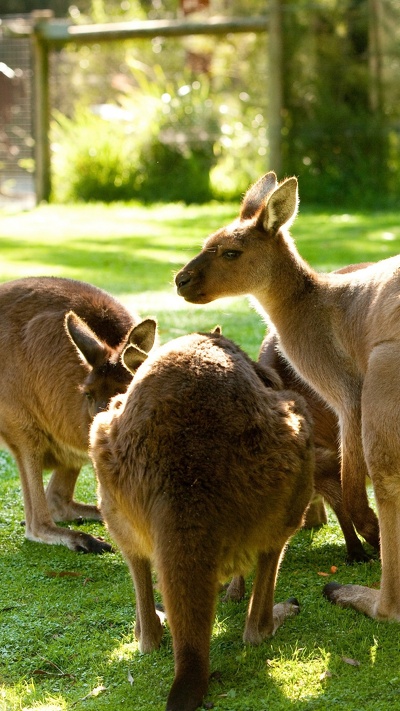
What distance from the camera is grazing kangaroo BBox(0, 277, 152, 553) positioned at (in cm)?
430

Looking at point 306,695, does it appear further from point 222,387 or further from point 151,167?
point 151,167

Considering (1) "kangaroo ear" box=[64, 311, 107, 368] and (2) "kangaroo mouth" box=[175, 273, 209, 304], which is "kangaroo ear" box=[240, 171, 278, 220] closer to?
(2) "kangaroo mouth" box=[175, 273, 209, 304]

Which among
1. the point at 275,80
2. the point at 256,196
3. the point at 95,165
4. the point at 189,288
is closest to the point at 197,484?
the point at 189,288

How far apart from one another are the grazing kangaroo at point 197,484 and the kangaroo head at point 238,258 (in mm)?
1046

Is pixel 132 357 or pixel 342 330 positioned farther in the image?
pixel 342 330

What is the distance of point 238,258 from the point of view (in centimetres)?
429

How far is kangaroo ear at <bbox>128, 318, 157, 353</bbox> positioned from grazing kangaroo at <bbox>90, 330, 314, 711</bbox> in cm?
52

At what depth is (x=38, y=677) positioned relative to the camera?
10.4ft

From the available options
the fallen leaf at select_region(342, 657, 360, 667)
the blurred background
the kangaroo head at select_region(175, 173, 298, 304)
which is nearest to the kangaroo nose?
the kangaroo head at select_region(175, 173, 298, 304)

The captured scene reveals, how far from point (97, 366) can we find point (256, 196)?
1051mm

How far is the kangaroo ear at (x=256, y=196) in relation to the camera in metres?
4.43

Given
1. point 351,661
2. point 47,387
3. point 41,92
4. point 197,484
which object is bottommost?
point 351,661

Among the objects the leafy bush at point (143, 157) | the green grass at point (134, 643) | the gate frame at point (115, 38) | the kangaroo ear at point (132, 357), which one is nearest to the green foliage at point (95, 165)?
the leafy bush at point (143, 157)

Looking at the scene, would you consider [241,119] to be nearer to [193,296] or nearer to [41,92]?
[41,92]
